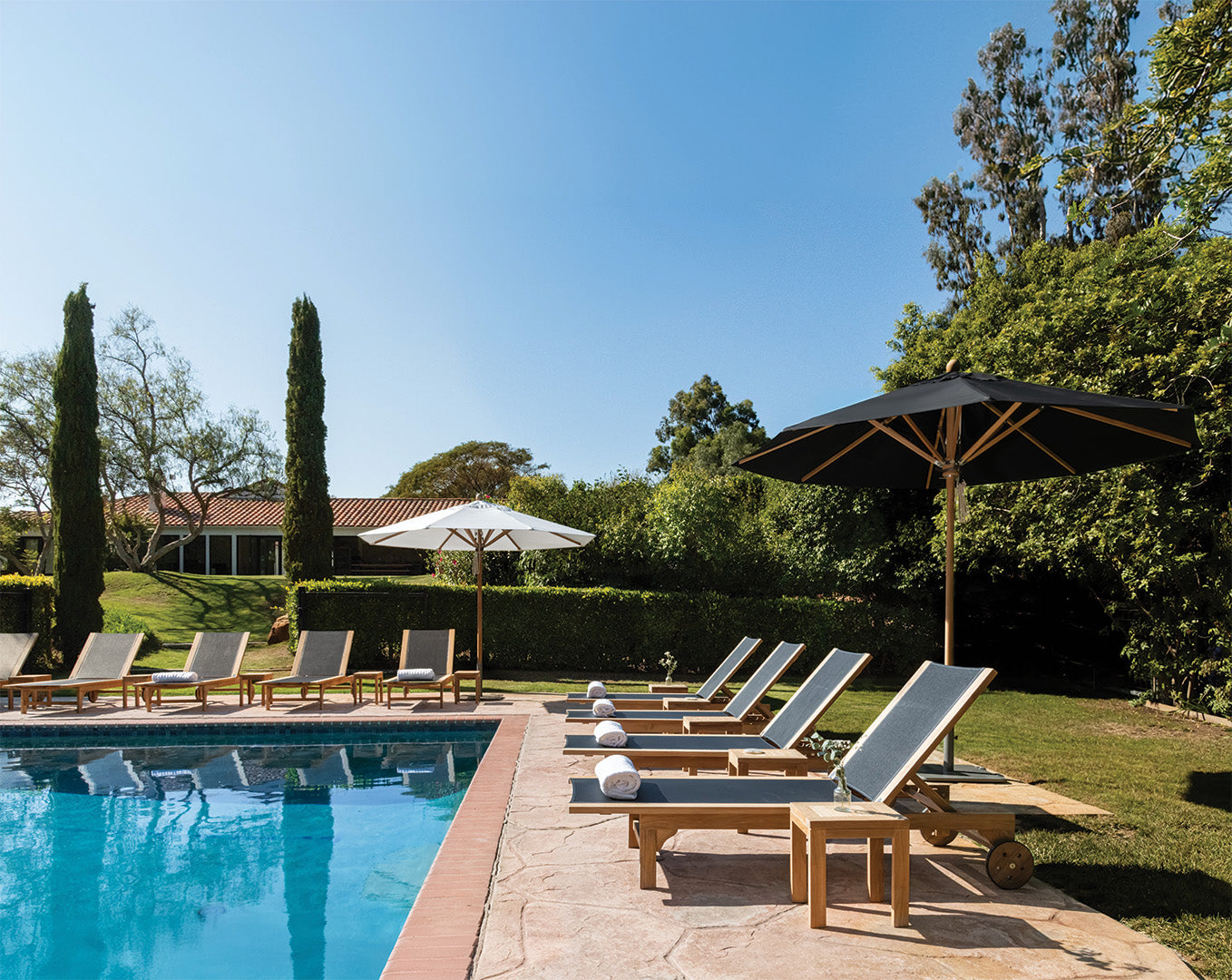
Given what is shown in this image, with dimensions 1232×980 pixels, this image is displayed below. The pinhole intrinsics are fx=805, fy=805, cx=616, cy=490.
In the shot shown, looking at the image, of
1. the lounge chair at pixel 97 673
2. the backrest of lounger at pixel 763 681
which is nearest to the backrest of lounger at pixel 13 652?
the lounge chair at pixel 97 673

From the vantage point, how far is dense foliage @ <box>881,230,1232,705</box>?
33.2ft

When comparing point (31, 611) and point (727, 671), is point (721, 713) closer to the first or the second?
point (727, 671)

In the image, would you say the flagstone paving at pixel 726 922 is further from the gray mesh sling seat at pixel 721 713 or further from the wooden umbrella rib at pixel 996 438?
the wooden umbrella rib at pixel 996 438

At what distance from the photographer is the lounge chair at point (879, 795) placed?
13.5ft

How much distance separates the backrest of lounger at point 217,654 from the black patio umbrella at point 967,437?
9022 millimetres

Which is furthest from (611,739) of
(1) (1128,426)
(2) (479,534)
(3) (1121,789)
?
(2) (479,534)

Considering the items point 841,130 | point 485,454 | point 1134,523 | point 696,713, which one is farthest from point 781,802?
point 485,454

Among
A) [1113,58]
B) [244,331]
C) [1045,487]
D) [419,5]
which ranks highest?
[1113,58]

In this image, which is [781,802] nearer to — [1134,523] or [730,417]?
[1134,523]

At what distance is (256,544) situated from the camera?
1490 inches

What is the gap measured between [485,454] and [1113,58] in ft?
118

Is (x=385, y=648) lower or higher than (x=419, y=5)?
lower

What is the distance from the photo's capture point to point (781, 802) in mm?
4227

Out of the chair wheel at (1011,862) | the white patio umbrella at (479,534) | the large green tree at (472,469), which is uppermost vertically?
the large green tree at (472,469)
